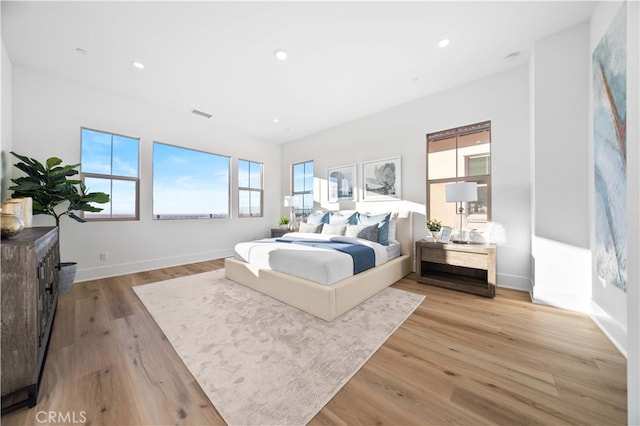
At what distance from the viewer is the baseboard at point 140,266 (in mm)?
3441

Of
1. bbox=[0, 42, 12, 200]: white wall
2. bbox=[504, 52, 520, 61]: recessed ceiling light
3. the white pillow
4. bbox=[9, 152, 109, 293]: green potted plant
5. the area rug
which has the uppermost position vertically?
bbox=[504, 52, 520, 61]: recessed ceiling light

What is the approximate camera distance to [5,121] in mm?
2699

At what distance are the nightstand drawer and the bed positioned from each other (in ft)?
1.47

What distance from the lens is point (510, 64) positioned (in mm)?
2961

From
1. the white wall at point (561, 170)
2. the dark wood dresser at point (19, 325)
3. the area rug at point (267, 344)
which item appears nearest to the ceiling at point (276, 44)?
the white wall at point (561, 170)

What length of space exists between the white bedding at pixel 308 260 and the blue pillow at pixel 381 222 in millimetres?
334

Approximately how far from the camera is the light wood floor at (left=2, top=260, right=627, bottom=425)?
1179 mm

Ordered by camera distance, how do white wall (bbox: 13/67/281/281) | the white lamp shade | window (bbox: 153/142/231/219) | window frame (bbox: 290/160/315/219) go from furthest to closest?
1. window frame (bbox: 290/160/315/219)
2. window (bbox: 153/142/231/219)
3. white wall (bbox: 13/67/281/281)
4. the white lamp shade

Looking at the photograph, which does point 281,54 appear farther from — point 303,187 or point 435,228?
point 303,187

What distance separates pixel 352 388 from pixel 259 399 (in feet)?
1.81

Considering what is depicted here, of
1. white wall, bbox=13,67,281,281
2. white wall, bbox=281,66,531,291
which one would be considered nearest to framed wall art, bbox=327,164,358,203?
white wall, bbox=281,66,531,291

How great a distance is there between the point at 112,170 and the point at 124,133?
0.66 metres

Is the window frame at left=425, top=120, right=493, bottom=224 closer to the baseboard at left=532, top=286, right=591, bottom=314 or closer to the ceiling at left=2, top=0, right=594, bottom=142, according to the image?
the ceiling at left=2, top=0, right=594, bottom=142

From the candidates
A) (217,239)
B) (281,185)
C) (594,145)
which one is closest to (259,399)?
(594,145)
